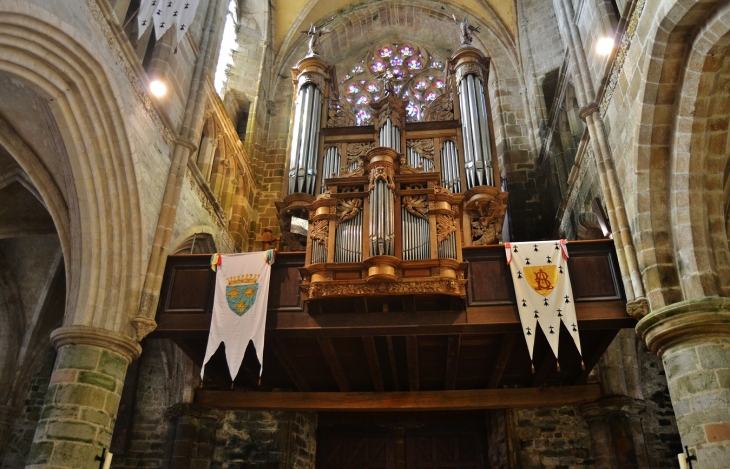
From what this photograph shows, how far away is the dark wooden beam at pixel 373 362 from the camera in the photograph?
8734 mm

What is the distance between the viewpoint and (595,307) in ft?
26.7

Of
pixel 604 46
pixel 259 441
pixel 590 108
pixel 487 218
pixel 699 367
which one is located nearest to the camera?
pixel 699 367

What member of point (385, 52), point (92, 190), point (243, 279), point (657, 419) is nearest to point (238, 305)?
point (243, 279)

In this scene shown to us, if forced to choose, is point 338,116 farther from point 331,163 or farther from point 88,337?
point 88,337

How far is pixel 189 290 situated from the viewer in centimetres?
902

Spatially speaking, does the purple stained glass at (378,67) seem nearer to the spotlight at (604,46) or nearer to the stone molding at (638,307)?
the spotlight at (604,46)

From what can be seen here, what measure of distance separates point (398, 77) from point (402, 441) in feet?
34.2

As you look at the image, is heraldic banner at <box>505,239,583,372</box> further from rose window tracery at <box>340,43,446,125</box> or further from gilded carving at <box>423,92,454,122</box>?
rose window tracery at <box>340,43,446,125</box>

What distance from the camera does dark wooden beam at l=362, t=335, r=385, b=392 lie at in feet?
28.7

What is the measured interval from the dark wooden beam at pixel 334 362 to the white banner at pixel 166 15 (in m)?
5.26

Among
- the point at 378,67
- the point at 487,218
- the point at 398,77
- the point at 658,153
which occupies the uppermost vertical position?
the point at 378,67

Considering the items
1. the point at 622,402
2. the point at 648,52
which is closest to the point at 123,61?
the point at 648,52

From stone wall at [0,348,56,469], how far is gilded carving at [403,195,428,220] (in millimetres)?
9627

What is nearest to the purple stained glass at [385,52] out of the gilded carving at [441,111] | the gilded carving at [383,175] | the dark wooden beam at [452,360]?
the gilded carving at [441,111]
